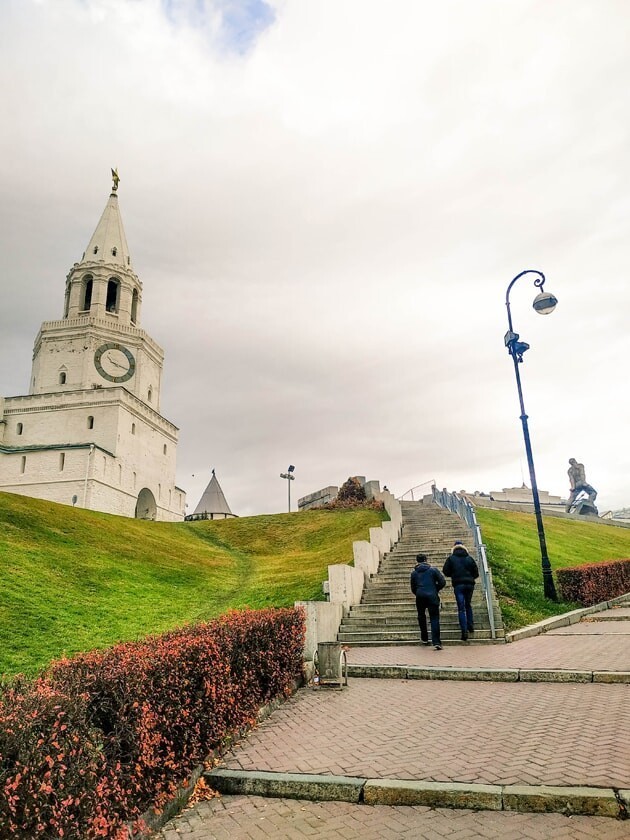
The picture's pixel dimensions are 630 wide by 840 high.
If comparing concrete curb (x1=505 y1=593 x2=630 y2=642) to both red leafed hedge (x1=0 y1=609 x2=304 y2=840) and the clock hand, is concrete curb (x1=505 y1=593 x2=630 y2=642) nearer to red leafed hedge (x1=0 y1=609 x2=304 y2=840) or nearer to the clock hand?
red leafed hedge (x1=0 y1=609 x2=304 y2=840)

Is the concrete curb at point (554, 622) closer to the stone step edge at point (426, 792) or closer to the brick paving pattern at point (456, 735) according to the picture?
the brick paving pattern at point (456, 735)

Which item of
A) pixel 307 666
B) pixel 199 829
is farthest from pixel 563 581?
pixel 199 829

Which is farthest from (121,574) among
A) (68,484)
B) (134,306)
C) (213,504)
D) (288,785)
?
(213,504)

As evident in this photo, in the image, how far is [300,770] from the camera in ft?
18.5

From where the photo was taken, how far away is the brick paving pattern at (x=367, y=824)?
4.27 meters

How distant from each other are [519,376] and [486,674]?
10.8 metres

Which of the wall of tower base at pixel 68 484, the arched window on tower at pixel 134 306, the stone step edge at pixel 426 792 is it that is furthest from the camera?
the arched window on tower at pixel 134 306

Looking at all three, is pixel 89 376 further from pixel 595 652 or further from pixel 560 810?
pixel 560 810

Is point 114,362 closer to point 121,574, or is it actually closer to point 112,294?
point 112,294


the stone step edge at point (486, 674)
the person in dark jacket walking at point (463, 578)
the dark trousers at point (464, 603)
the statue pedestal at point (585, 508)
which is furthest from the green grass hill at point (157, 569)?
the statue pedestal at point (585, 508)

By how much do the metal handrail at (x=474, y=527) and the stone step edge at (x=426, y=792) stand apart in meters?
8.15

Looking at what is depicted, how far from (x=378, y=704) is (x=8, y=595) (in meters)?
10.7

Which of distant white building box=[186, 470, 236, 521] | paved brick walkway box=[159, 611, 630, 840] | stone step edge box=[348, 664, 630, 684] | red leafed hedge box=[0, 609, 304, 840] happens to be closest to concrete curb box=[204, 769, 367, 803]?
paved brick walkway box=[159, 611, 630, 840]

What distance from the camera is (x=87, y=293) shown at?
57.8 m
